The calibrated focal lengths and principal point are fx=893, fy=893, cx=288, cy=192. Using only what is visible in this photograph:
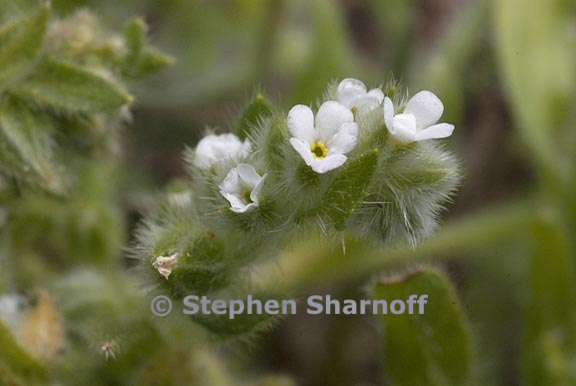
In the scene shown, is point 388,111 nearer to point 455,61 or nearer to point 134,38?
point 134,38

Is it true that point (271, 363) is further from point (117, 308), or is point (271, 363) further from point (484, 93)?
point (484, 93)

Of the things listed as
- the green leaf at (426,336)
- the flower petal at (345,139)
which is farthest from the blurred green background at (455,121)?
the flower petal at (345,139)

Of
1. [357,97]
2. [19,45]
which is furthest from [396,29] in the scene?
[357,97]

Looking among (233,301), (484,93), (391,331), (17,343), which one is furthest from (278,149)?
(484,93)

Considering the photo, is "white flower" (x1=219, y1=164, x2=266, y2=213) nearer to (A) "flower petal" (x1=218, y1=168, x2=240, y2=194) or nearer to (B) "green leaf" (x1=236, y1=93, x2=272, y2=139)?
(A) "flower petal" (x1=218, y1=168, x2=240, y2=194)
